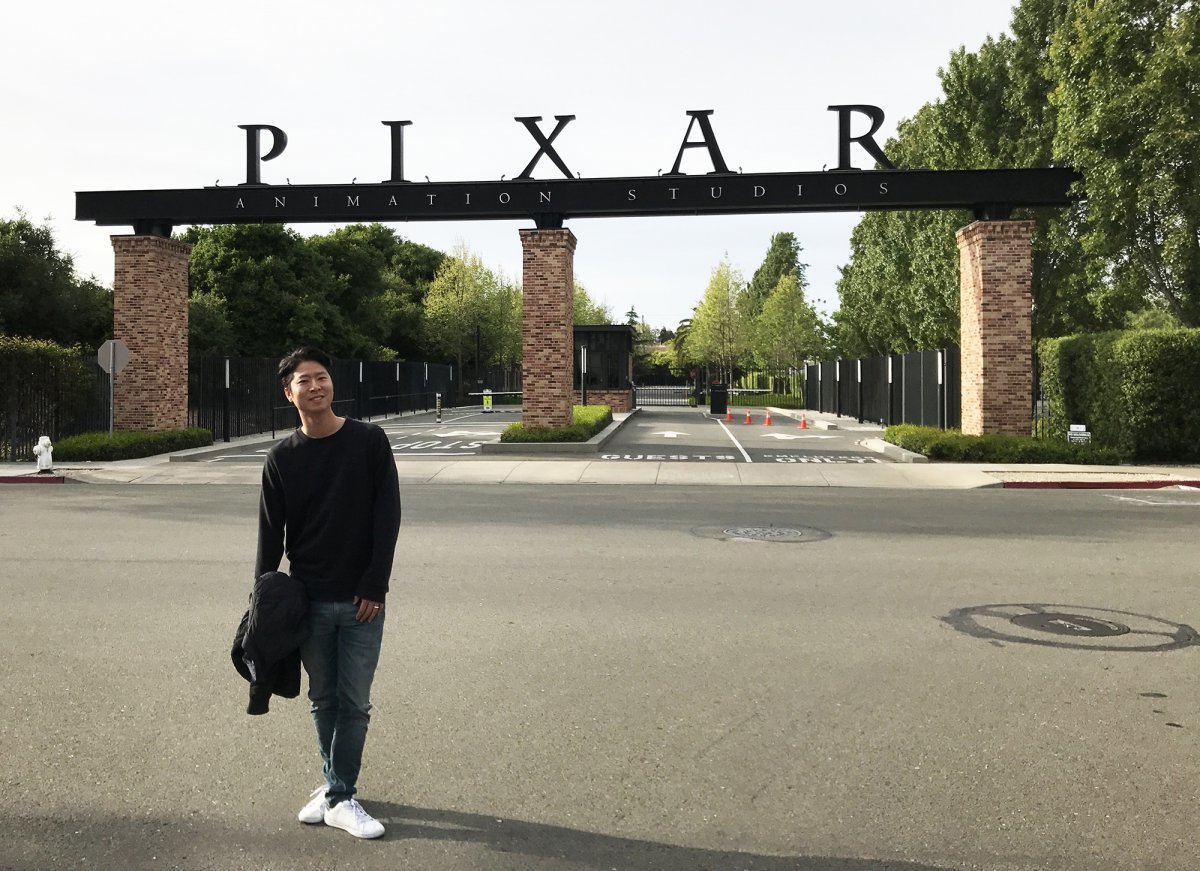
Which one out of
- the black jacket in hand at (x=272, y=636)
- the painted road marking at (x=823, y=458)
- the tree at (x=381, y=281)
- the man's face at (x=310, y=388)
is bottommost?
the painted road marking at (x=823, y=458)

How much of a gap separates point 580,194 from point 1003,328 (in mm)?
9052

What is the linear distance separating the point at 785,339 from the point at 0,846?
213 feet

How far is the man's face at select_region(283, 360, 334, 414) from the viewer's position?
156 inches

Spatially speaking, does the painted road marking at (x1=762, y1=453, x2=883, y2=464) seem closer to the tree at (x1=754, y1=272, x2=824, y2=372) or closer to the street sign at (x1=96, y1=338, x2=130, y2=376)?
the street sign at (x1=96, y1=338, x2=130, y2=376)

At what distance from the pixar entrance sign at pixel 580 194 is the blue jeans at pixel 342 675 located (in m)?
19.4

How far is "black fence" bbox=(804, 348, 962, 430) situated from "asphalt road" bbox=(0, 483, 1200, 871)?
576 inches

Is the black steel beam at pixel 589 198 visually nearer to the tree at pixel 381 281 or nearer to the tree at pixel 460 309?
the tree at pixel 381 281

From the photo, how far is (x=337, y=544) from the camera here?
3984 mm

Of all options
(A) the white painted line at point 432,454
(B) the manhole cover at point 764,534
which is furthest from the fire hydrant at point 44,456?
(B) the manhole cover at point 764,534

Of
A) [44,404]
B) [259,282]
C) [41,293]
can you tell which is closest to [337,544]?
[44,404]

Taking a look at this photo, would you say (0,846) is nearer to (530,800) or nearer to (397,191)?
(530,800)

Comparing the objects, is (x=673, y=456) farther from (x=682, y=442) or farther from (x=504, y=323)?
(x=504, y=323)

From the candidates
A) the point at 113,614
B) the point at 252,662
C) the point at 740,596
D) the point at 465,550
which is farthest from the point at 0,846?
the point at 465,550

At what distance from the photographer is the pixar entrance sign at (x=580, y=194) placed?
21.6 metres
